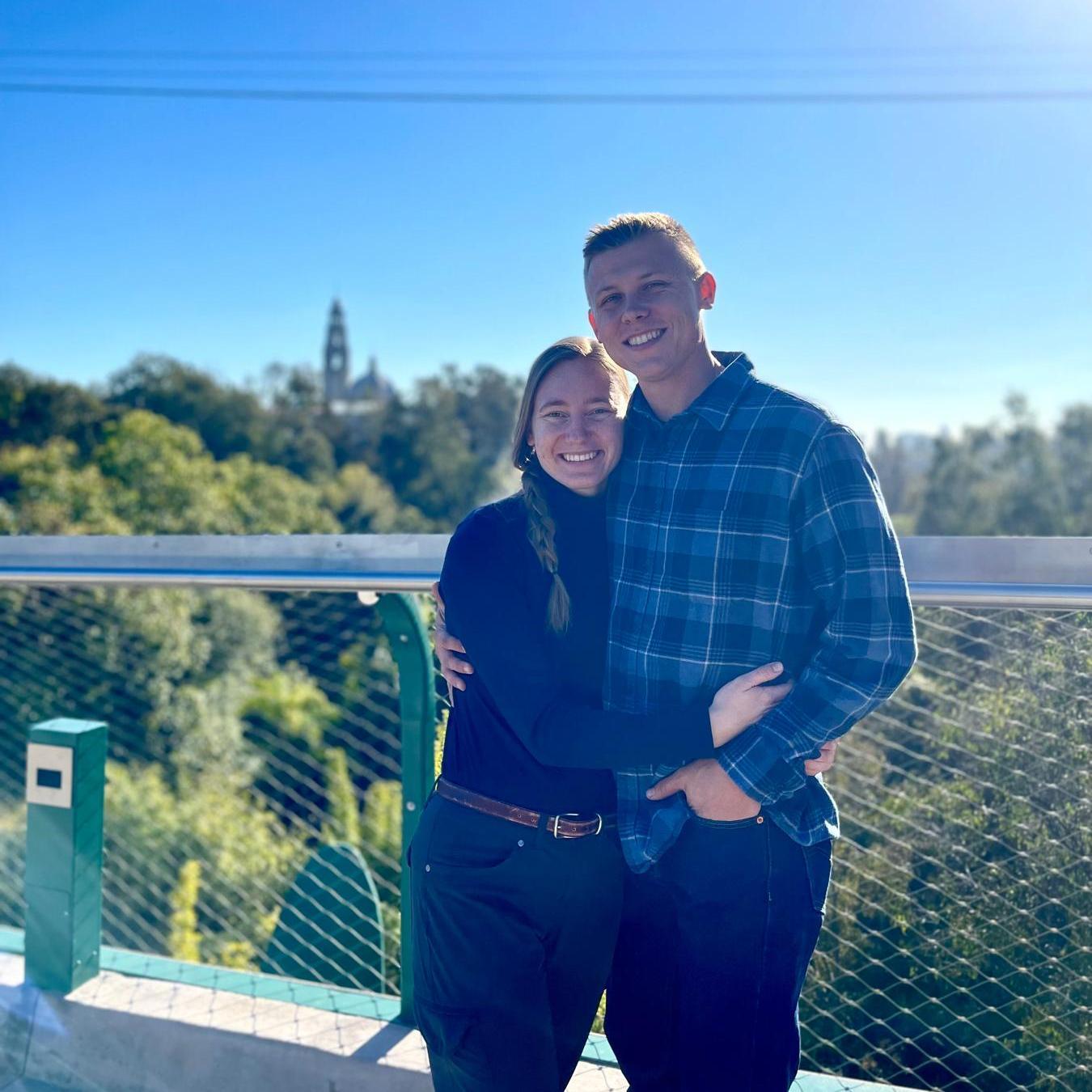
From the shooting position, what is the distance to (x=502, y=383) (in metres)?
47.6

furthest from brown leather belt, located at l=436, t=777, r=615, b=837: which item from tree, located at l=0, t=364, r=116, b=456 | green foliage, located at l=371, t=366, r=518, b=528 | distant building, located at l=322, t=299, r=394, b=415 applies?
distant building, located at l=322, t=299, r=394, b=415

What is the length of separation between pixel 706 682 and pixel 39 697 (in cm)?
1919

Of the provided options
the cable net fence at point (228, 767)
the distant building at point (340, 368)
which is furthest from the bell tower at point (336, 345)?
the cable net fence at point (228, 767)

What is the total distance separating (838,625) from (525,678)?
0.40 metres

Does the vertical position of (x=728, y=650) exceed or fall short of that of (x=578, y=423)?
it falls short

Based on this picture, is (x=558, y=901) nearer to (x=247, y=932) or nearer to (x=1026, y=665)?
(x=1026, y=665)

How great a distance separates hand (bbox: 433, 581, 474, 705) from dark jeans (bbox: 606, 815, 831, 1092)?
0.37 m

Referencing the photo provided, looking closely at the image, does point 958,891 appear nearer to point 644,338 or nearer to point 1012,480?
point 644,338

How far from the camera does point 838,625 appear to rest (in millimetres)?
1291

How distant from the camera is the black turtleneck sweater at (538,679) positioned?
1.33 metres

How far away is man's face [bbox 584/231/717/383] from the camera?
148cm

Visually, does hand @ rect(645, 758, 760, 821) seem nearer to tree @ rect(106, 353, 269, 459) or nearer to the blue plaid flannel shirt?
the blue plaid flannel shirt

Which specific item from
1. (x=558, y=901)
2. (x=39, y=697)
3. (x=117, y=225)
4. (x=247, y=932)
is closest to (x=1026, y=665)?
(x=558, y=901)

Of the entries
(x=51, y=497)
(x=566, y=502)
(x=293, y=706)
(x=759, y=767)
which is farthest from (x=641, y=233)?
(x=51, y=497)
